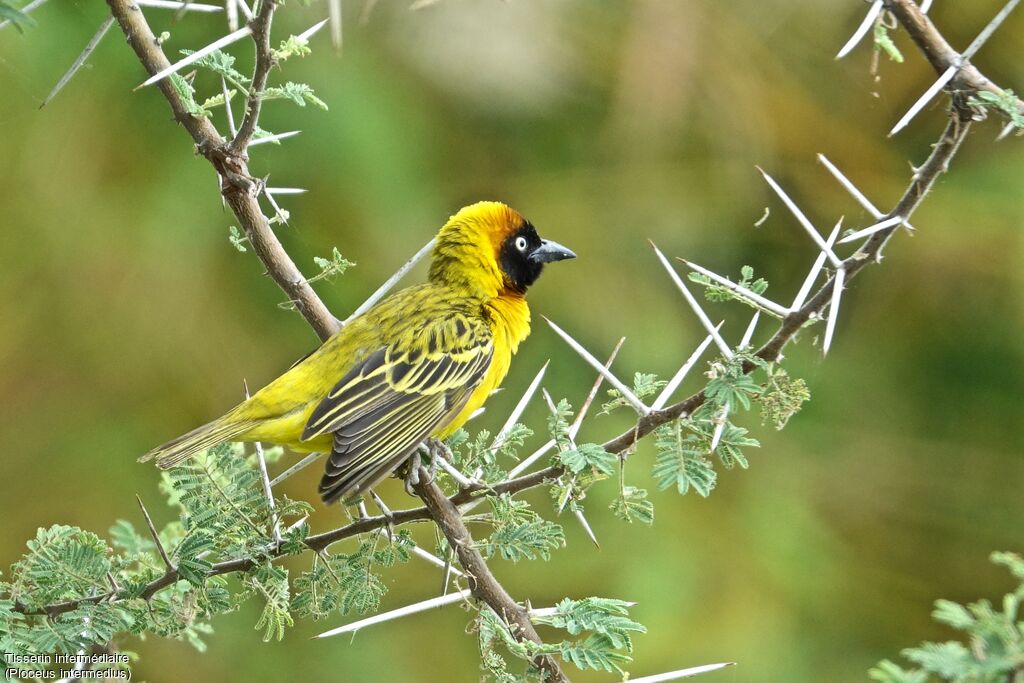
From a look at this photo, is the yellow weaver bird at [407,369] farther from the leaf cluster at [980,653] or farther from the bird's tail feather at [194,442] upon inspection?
the leaf cluster at [980,653]

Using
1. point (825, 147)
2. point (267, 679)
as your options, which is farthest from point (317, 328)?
point (825, 147)

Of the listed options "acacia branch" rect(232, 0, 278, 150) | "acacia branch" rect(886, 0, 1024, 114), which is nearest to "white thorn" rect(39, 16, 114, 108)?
"acacia branch" rect(232, 0, 278, 150)

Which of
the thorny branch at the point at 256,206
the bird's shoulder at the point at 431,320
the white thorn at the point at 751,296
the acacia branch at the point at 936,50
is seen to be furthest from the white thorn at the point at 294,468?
the acacia branch at the point at 936,50

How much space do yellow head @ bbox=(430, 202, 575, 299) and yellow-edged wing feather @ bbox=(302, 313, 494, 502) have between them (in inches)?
10.4

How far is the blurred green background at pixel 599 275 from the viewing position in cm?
602

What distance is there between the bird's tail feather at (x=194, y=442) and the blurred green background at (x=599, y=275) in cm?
237

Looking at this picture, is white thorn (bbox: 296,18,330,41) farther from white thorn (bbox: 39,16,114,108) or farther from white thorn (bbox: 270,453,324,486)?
white thorn (bbox: 270,453,324,486)

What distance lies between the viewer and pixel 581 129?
264 inches

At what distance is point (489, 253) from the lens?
462 cm

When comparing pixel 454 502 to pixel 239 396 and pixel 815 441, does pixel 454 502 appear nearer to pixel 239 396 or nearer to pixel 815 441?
pixel 239 396

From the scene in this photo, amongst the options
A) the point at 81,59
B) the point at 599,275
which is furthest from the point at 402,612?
the point at 599,275

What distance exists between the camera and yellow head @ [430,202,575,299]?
15.1 feet

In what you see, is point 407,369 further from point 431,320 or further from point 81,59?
point 81,59

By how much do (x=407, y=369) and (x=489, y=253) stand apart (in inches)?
29.8
